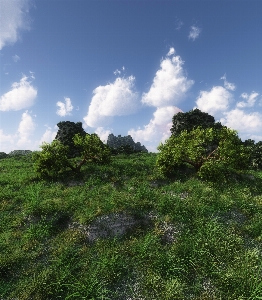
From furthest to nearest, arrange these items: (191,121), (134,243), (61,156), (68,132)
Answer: (68,132) < (191,121) < (61,156) < (134,243)

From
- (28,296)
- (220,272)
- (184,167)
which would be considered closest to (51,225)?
(28,296)

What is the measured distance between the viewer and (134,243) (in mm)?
15883

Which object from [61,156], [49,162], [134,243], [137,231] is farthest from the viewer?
[61,156]

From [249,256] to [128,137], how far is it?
91.6 m

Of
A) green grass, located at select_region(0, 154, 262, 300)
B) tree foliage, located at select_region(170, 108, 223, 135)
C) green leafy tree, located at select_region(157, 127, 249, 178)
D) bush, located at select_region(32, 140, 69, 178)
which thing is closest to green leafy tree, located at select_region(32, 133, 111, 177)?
bush, located at select_region(32, 140, 69, 178)

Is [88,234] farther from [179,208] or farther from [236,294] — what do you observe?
[236,294]

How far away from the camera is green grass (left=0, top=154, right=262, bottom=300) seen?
12.5 metres

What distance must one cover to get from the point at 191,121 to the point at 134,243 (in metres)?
34.2

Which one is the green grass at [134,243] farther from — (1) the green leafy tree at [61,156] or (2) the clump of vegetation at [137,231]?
(1) the green leafy tree at [61,156]

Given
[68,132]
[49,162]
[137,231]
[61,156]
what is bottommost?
[137,231]

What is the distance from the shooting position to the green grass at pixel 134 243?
12508 millimetres

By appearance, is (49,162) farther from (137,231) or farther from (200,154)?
(200,154)

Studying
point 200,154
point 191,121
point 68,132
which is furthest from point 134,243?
point 68,132

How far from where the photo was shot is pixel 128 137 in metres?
105
